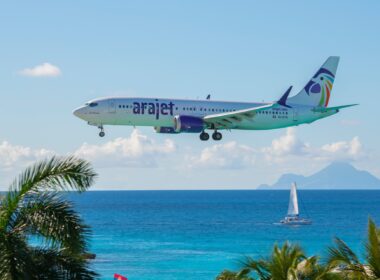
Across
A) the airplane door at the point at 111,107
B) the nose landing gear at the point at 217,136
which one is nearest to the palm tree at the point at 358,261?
the airplane door at the point at 111,107

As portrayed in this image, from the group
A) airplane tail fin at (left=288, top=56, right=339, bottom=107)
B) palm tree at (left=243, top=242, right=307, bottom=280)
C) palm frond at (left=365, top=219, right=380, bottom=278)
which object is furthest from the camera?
airplane tail fin at (left=288, top=56, right=339, bottom=107)

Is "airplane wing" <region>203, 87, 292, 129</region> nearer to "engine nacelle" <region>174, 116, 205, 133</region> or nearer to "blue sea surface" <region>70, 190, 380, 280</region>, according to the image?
"engine nacelle" <region>174, 116, 205, 133</region>

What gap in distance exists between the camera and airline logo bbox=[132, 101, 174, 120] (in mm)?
59156

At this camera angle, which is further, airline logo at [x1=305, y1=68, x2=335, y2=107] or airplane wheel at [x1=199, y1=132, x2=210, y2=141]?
airline logo at [x1=305, y1=68, x2=335, y2=107]

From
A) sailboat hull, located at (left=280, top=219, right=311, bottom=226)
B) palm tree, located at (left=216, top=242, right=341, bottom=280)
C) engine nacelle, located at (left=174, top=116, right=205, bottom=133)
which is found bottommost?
palm tree, located at (left=216, top=242, right=341, bottom=280)

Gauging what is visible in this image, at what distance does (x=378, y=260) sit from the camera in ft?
49.1

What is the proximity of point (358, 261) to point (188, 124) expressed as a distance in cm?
4558

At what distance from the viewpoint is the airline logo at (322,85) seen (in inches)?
2916

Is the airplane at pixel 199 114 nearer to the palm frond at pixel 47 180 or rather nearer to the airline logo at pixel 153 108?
the airline logo at pixel 153 108

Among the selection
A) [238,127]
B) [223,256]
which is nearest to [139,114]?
[238,127]

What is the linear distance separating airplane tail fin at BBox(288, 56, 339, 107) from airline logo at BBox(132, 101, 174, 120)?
1420 cm

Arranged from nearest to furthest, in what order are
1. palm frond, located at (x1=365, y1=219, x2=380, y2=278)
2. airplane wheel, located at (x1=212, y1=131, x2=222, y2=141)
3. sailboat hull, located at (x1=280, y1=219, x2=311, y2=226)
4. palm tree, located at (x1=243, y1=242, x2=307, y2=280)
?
palm frond, located at (x1=365, y1=219, x2=380, y2=278) → palm tree, located at (x1=243, y1=242, x2=307, y2=280) → airplane wheel, located at (x1=212, y1=131, x2=222, y2=141) → sailboat hull, located at (x1=280, y1=219, x2=311, y2=226)

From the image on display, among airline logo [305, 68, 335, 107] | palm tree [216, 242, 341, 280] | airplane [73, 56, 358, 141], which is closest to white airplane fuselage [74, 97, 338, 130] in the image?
airplane [73, 56, 358, 141]

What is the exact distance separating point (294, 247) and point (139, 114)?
1726 inches
